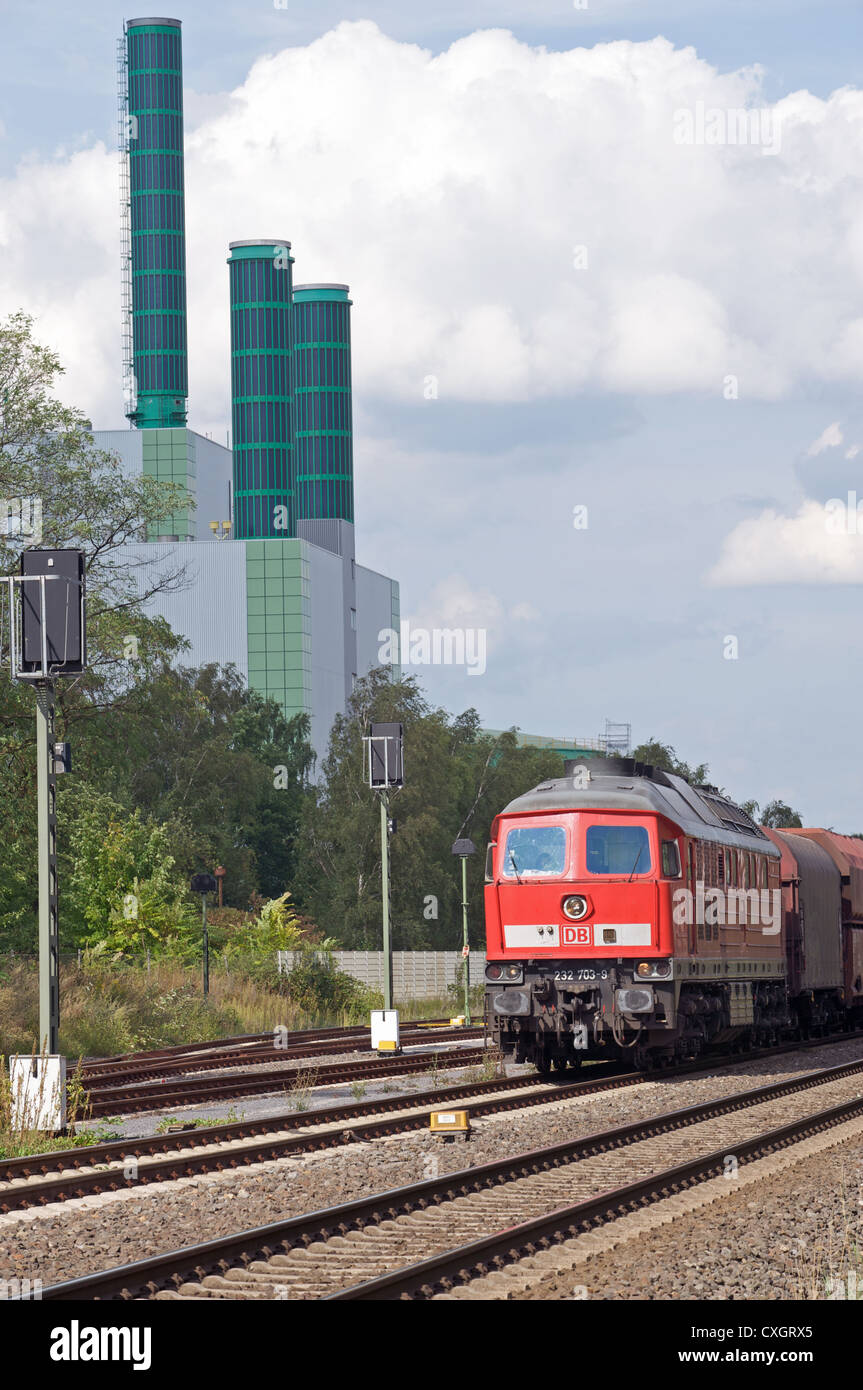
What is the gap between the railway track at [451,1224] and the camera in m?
9.90

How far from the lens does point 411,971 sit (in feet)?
183

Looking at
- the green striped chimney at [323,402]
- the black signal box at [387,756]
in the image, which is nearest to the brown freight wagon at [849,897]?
the black signal box at [387,756]

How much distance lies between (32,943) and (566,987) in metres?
25.0

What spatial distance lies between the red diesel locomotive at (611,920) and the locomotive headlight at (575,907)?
18 millimetres

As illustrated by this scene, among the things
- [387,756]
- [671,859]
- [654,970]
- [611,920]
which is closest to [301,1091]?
[611,920]

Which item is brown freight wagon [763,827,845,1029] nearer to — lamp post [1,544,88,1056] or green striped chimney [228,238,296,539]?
lamp post [1,544,88,1056]

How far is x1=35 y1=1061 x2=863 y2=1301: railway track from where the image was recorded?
9.90 metres

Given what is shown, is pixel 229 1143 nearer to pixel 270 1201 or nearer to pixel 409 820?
pixel 270 1201

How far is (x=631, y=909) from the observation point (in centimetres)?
2242

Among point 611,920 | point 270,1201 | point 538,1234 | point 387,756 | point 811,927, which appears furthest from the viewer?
point 811,927

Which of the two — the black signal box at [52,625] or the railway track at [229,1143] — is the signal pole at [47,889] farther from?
the railway track at [229,1143]

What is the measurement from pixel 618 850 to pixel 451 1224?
35.7 feet

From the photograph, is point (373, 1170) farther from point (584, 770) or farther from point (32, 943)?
point (32, 943)

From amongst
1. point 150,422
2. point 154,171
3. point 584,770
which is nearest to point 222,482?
point 150,422
